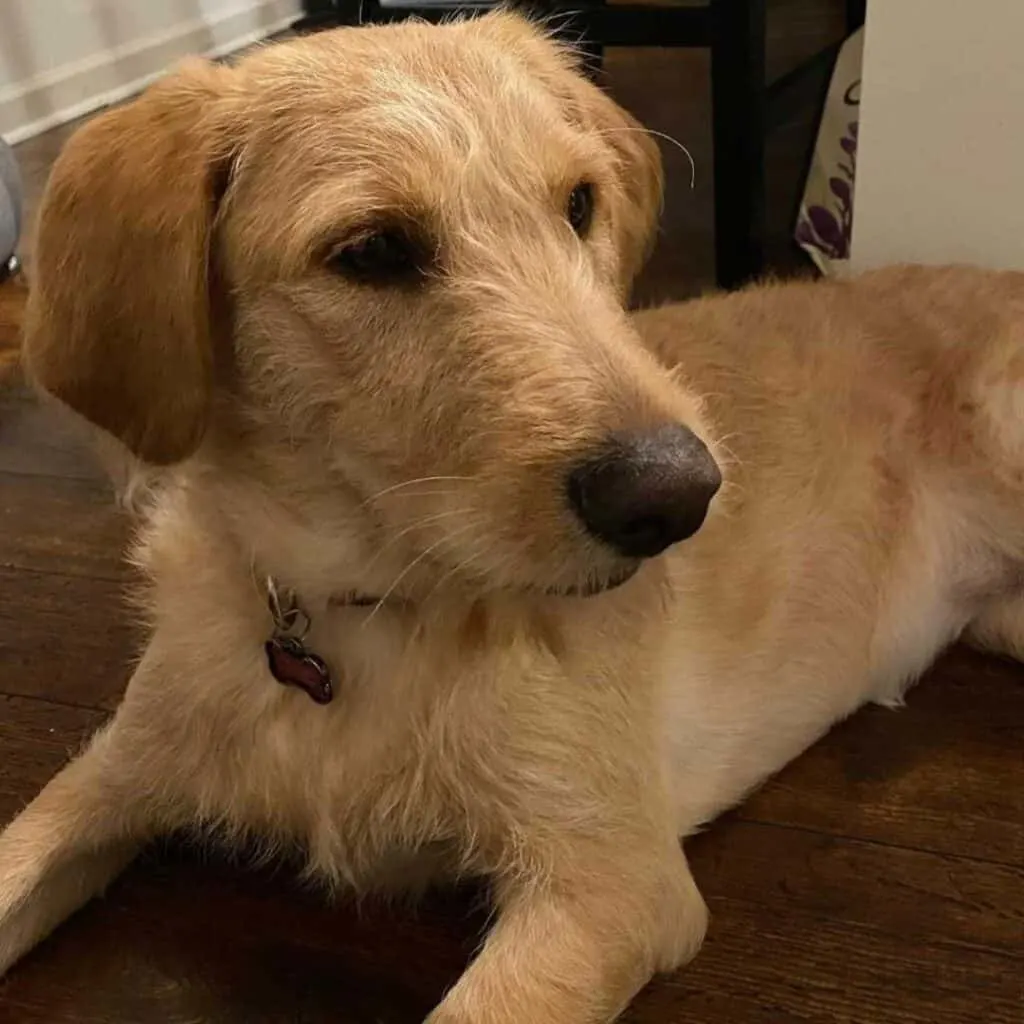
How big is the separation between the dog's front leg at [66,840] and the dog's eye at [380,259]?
0.68 meters

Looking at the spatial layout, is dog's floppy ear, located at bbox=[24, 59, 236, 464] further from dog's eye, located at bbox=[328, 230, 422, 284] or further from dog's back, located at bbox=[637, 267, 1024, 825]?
dog's back, located at bbox=[637, 267, 1024, 825]

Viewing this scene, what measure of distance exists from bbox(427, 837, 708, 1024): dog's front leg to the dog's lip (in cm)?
37

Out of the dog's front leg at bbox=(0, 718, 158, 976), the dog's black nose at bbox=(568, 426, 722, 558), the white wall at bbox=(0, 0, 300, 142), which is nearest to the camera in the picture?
the dog's black nose at bbox=(568, 426, 722, 558)

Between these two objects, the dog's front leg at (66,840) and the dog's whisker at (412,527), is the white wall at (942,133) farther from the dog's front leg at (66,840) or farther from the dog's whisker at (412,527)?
the dog's front leg at (66,840)

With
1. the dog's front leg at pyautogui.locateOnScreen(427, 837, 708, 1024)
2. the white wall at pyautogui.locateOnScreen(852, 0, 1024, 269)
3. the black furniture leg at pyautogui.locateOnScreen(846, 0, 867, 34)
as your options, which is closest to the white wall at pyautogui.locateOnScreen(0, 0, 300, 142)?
the black furniture leg at pyautogui.locateOnScreen(846, 0, 867, 34)

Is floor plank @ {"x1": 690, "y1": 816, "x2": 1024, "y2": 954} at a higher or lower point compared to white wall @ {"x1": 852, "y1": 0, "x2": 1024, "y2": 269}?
lower

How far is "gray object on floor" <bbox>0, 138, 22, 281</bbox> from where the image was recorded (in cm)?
327

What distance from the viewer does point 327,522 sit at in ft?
4.25

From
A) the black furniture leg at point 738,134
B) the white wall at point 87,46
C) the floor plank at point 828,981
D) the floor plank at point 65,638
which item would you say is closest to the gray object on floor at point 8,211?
the white wall at point 87,46

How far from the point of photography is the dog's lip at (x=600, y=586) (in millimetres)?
1108

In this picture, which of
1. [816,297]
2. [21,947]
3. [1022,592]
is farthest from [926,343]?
[21,947]

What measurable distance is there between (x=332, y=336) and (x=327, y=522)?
0.65ft

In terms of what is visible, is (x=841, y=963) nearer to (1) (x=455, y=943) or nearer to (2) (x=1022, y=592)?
(1) (x=455, y=943)

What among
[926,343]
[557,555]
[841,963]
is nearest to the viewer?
[557,555]
